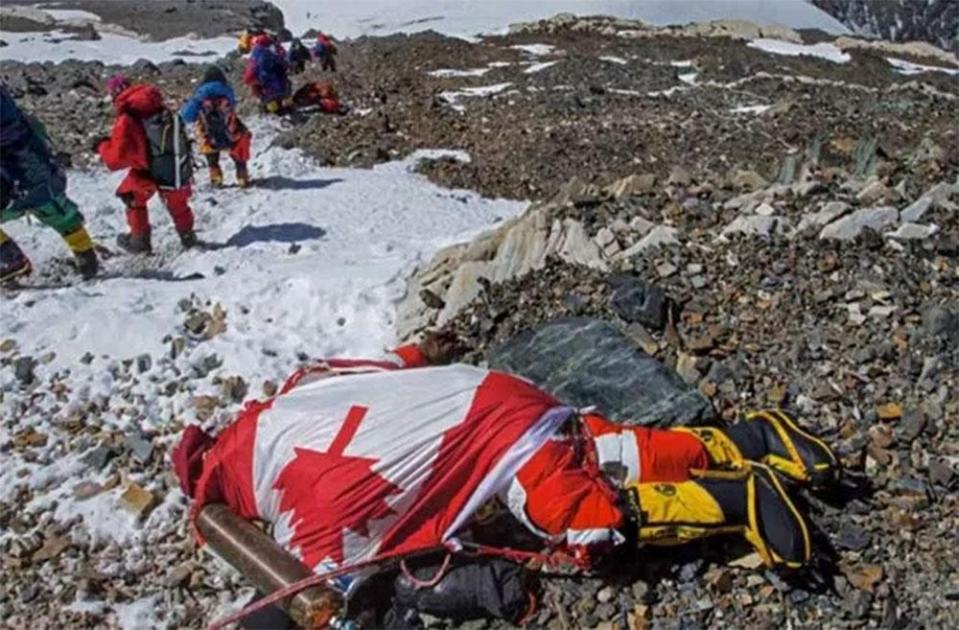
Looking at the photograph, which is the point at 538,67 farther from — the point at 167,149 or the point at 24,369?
the point at 24,369

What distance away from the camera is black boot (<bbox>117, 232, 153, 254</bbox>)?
8.27 metres

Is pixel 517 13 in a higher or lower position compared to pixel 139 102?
lower

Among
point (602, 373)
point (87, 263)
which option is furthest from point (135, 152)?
point (602, 373)

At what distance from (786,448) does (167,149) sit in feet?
19.0

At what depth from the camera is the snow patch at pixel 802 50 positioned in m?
23.5

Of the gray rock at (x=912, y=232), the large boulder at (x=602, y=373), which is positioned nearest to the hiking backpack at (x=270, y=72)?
the large boulder at (x=602, y=373)

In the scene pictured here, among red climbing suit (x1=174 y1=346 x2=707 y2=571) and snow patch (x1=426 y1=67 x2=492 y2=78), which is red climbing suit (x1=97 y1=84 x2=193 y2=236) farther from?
snow patch (x1=426 y1=67 x2=492 y2=78)

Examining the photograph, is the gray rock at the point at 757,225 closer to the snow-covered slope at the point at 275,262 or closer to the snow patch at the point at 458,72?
the snow-covered slope at the point at 275,262

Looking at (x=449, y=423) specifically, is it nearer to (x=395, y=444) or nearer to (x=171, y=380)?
(x=395, y=444)

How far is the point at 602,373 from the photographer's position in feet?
16.4

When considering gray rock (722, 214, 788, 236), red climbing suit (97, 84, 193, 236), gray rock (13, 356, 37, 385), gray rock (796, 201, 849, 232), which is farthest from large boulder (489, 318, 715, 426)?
red climbing suit (97, 84, 193, 236)

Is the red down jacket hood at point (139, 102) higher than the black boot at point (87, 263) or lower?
higher

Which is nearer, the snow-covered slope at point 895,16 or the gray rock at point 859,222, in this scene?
the gray rock at point 859,222

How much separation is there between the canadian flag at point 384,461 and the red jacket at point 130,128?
14.2 ft
